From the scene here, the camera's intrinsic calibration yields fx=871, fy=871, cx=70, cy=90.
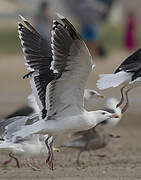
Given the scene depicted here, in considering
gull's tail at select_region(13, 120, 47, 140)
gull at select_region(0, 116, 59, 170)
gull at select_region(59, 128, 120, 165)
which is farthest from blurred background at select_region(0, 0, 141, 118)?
gull's tail at select_region(13, 120, 47, 140)

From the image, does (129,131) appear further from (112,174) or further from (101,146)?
(112,174)

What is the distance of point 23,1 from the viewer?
4397 centimetres

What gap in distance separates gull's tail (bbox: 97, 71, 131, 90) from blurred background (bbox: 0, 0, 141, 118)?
217 inches

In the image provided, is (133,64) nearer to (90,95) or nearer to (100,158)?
(100,158)

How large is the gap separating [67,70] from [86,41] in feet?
47.5

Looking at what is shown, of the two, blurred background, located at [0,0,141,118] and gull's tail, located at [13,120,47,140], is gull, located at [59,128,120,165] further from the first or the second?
blurred background, located at [0,0,141,118]

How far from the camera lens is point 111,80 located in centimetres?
1020

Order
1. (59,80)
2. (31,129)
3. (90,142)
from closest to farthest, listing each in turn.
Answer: (59,80)
(31,129)
(90,142)

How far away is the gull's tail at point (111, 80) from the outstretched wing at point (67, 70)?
41cm

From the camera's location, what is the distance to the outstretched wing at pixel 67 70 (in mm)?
9039

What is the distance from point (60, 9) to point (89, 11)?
42.0ft

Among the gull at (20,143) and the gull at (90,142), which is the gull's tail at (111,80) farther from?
the gull at (90,142)

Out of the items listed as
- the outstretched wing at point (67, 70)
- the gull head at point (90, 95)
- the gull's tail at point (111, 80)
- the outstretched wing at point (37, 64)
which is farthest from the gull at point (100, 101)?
the outstretched wing at point (67, 70)

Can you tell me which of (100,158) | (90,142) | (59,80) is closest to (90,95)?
(90,142)
